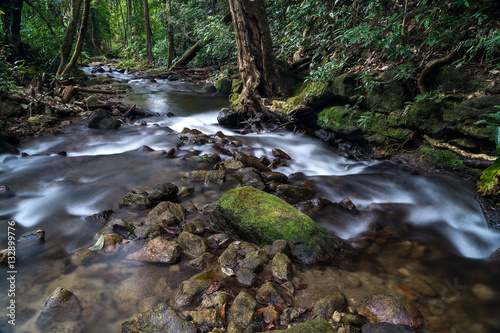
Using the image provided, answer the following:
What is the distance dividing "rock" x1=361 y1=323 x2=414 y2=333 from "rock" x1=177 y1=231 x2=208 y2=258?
1.74 m

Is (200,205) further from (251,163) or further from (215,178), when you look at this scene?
(251,163)

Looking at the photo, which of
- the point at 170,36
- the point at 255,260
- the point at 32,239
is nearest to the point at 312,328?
the point at 255,260

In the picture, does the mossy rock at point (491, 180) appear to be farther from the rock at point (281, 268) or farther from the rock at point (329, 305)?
the rock at point (281, 268)

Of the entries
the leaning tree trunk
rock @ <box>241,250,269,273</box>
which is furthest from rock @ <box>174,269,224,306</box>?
the leaning tree trunk

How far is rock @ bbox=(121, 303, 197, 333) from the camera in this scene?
2076mm

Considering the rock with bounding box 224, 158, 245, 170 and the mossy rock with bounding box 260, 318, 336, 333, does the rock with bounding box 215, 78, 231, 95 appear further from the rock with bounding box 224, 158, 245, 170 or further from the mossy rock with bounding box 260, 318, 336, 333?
the mossy rock with bounding box 260, 318, 336, 333

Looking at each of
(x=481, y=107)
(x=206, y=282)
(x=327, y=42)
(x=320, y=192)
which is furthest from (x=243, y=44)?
(x=206, y=282)

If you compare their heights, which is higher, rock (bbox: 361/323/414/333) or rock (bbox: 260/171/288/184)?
rock (bbox: 260/171/288/184)

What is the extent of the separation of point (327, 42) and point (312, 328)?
7.97 m

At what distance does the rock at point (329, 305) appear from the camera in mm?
2262

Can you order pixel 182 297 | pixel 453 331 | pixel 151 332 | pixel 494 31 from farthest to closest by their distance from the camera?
pixel 494 31
pixel 182 297
pixel 453 331
pixel 151 332

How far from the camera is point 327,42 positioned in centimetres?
805

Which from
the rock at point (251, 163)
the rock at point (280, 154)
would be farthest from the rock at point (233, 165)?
the rock at point (280, 154)

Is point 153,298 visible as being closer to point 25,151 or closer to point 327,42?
point 25,151
